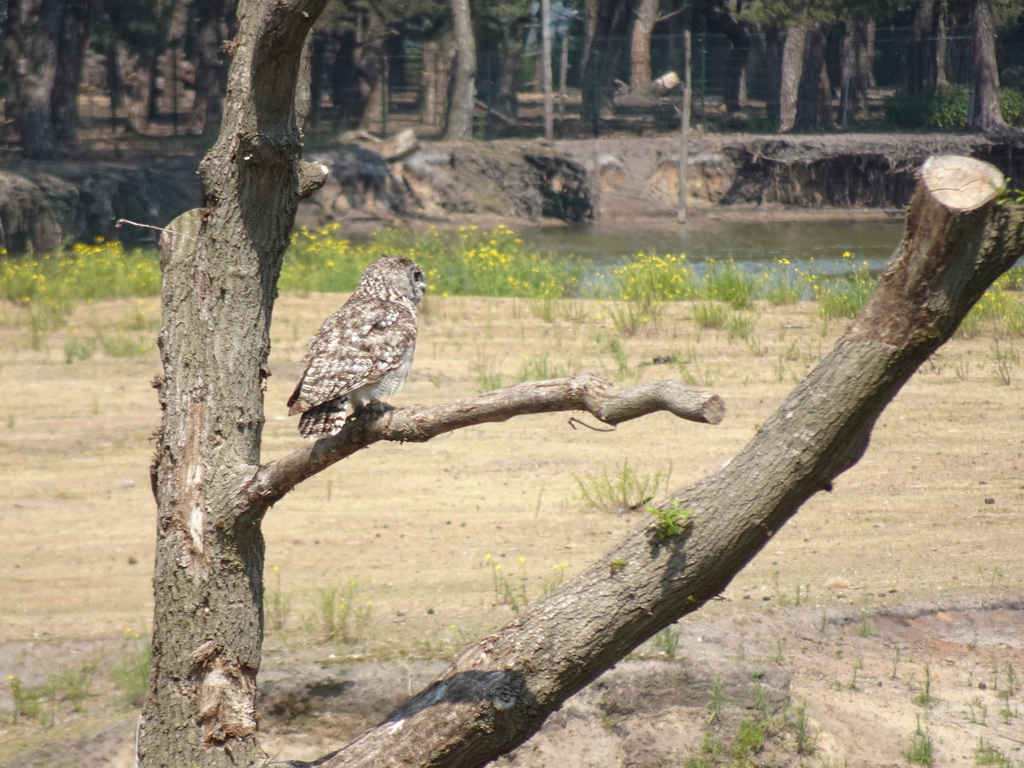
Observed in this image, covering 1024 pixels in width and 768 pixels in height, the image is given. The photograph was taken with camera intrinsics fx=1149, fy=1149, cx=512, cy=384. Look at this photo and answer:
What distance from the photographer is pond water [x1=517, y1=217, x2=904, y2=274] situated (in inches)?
865

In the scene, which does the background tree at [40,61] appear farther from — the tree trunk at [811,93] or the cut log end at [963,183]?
the cut log end at [963,183]

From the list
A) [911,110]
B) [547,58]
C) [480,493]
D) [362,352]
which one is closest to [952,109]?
[911,110]

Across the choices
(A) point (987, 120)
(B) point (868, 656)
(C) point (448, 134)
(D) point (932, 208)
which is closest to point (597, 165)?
(C) point (448, 134)

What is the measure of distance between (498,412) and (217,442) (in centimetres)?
106

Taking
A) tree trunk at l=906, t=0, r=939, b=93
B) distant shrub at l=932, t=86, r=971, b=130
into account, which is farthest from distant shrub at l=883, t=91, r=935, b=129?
tree trunk at l=906, t=0, r=939, b=93

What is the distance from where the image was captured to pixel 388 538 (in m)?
6.98

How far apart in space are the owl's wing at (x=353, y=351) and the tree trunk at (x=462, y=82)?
27.8 metres

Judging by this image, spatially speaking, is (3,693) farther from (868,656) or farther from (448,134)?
(448,134)

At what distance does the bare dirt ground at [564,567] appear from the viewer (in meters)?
4.85

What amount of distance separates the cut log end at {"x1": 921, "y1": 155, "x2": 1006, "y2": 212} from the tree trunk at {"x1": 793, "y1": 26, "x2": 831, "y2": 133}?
115 feet

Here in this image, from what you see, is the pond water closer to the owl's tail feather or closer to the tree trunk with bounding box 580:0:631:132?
the tree trunk with bounding box 580:0:631:132

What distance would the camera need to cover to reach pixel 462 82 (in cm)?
3209

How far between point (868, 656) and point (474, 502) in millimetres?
2972

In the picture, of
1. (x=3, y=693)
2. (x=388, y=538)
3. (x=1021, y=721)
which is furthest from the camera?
(x=388, y=538)
